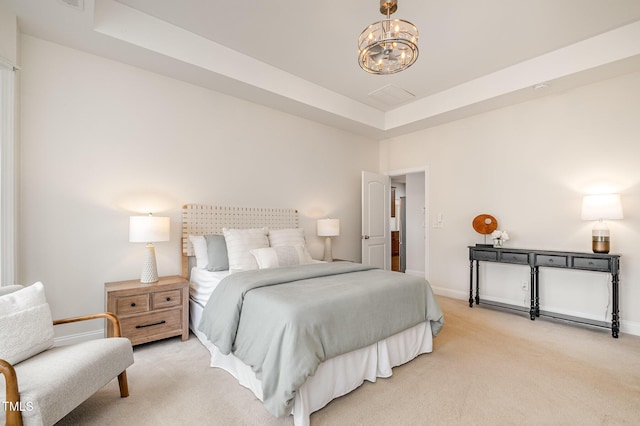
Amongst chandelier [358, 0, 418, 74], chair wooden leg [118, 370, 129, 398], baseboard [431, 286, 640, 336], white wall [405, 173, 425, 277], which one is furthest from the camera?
white wall [405, 173, 425, 277]

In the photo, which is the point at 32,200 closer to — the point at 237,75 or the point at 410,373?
the point at 237,75

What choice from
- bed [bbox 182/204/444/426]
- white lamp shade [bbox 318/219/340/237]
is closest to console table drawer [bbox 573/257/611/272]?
bed [bbox 182/204/444/426]

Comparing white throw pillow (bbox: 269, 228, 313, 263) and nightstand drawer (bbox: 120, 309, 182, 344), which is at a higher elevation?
white throw pillow (bbox: 269, 228, 313, 263)

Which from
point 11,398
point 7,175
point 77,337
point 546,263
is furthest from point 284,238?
point 546,263

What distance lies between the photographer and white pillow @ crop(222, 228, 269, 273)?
3.17 metres

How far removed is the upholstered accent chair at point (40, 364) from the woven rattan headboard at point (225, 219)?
5.58 ft

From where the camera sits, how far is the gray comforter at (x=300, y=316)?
5.79ft

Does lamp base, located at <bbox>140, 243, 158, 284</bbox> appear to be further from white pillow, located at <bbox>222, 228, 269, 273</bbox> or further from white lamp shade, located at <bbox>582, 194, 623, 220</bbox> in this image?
white lamp shade, located at <bbox>582, 194, 623, 220</bbox>

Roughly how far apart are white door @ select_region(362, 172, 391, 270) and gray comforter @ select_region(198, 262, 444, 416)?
2.37m

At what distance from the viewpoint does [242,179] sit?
4008 mm

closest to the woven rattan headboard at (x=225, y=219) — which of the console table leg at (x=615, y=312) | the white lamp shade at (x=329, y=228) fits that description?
the white lamp shade at (x=329, y=228)

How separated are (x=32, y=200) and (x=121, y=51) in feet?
5.28

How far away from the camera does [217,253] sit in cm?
326

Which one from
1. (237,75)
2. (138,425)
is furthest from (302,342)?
(237,75)
